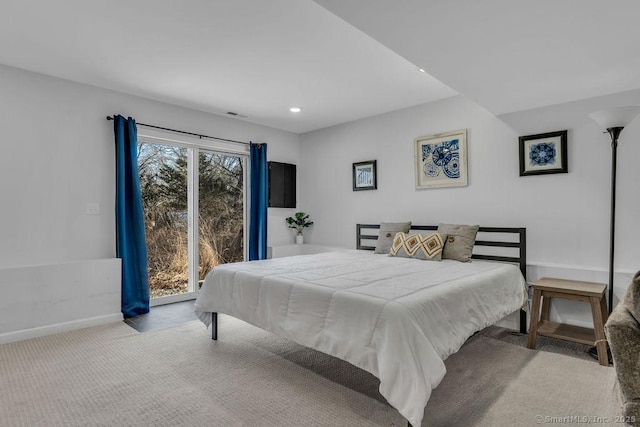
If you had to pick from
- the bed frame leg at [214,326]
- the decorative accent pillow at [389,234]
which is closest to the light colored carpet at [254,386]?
the bed frame leg at [214,326]

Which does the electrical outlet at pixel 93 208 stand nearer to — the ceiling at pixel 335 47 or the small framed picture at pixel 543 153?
the ceiling at pixel 335 47

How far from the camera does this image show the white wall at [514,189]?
3084mm

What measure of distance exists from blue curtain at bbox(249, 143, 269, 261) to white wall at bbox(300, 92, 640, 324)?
1090 mm

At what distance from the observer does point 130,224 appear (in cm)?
401

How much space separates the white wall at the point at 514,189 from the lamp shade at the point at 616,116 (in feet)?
1.66

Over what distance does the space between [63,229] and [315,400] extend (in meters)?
3.16

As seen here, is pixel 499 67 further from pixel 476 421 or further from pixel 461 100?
pixel 476 421

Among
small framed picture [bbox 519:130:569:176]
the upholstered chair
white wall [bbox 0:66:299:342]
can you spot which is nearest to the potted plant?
white wall [bbox 0:66:299:342]

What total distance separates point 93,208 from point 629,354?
4.50m

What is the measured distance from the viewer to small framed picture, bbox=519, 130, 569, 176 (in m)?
3.35

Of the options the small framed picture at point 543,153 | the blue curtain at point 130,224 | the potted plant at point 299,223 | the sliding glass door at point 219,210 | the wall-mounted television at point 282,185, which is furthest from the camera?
the potted plant at point 299,223

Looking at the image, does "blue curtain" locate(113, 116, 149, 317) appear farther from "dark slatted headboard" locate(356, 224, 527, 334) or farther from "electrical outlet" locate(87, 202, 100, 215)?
"dark slatted headboard" locate(356, 224, 527, 334)

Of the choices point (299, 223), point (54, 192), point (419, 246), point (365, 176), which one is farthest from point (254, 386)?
point (299, 223)

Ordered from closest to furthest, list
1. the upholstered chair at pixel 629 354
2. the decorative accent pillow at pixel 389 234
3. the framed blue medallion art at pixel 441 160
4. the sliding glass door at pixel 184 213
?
1. the upholstered chair at pixel 629 354
2. the framed blue medallion art at pixel 441 160
3. the decorative accent pillow at pixel 389 234
4. the sliding glass door at pixel 184 213
